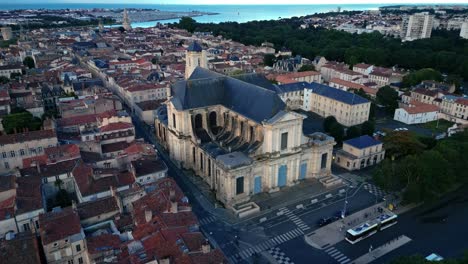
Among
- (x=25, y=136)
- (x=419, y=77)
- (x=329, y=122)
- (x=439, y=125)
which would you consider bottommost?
(x=439, y=125)

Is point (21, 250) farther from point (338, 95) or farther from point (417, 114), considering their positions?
point (417, 114)

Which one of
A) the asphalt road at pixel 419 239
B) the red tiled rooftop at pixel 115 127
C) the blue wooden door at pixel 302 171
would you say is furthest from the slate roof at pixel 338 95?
the red tiled rooftop at pixel 115 127

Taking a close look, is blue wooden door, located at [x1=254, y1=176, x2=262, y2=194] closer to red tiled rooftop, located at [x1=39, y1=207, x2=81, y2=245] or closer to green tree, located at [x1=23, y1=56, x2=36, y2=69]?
red tiled rooftop, located at [x1=39, y1=207, x2=81, y2=245]

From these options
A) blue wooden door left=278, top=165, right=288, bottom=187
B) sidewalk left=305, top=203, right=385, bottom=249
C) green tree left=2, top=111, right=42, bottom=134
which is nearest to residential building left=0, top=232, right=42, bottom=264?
sidewalk left=305, top=203, right=385, bottom=249

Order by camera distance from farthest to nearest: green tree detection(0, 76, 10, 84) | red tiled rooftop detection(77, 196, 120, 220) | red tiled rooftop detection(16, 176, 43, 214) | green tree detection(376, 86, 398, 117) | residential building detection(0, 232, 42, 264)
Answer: green tree detection(0, 76, 10, 84)
green tree detection(376, 86, 398, 117)
red tiled rooftop detection(16, 176, 43, 214)
red tiled rooftop detection(77, 196, 120, 220)
residential building detection(0, 232, 42, 264)

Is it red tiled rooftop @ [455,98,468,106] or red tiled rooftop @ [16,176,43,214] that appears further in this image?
red tiled rooftop @ [455,98,468,106]

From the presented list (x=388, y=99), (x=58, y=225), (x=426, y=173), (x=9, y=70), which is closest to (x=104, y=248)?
(x=58, y=225)
